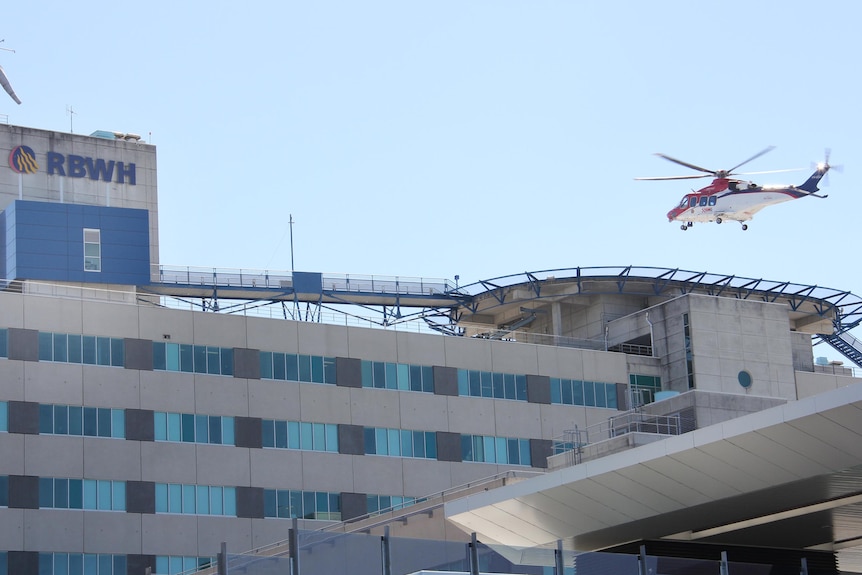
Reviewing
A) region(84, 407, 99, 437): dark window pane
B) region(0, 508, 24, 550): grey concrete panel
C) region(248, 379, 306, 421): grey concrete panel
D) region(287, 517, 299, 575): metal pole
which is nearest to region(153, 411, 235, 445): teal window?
region(248, 379, 306, 421): grey concrete panel

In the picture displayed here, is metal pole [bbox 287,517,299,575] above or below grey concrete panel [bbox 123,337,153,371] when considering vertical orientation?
below

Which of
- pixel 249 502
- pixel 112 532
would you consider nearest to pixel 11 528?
pixel 112 532

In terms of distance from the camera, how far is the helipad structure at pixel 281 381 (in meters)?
77.1

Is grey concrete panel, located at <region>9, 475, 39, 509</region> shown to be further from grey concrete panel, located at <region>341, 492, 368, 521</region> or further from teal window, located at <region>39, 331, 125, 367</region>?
grey concrete panel, located at <region>341, 492, 368, 521</region>

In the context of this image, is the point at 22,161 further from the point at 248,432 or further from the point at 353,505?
the point at 353,505

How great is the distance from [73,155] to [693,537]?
64377 millimetres

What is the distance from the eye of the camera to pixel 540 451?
9000 cm

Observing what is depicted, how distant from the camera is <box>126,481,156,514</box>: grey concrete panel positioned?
78.4 metres

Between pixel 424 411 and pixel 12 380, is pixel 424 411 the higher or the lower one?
the lower one

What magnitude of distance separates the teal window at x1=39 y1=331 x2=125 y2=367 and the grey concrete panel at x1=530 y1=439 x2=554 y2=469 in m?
24.5

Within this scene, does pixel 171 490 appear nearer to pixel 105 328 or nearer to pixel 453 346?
pixel 105 328

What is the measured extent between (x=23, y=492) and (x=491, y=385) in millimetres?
27863

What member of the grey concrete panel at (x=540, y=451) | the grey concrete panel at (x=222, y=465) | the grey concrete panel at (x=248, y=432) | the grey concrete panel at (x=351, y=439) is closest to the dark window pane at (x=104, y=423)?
the grey concrete panel at (x=222, y=465)

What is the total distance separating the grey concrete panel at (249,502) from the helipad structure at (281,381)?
0.12 m
